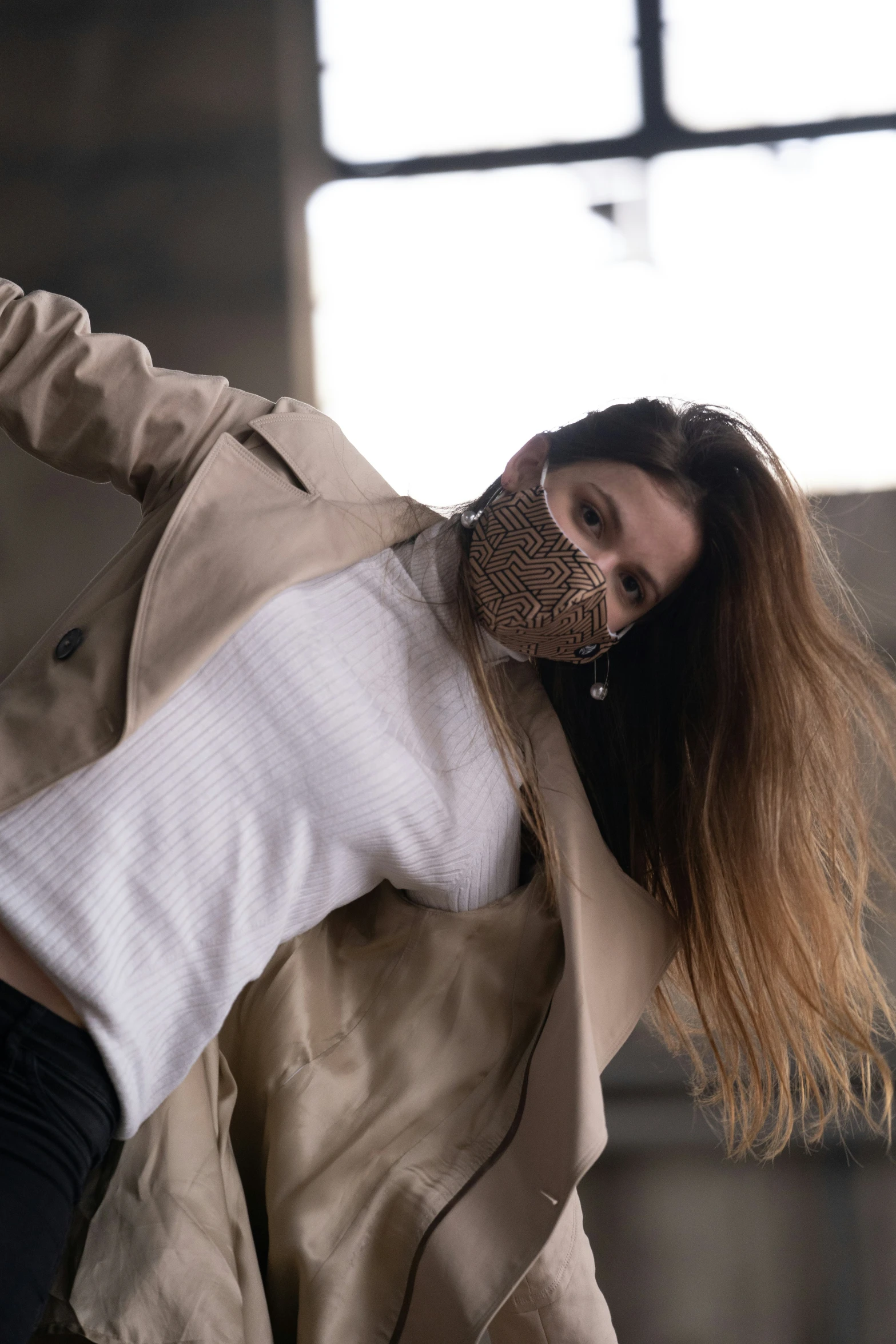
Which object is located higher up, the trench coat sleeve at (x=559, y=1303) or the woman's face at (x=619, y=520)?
the woman's face at (x=619, y=520)

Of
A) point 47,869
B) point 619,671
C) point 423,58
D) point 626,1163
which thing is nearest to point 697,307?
point 423,58

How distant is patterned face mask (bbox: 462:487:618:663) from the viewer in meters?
0.90

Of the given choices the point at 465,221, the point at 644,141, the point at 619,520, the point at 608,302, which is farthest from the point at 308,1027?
the point at 644,141

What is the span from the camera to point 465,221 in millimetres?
2109

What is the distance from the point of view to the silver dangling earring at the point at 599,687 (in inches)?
41.5

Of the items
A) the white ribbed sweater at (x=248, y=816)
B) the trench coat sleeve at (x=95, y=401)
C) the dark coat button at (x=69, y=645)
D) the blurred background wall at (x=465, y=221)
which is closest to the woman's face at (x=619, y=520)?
the white ribbed sweater at (x=248, y=816)

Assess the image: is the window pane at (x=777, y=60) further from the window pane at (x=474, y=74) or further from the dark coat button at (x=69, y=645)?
the dark coat button at (x=69, y=645)

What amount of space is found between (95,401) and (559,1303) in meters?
0.83

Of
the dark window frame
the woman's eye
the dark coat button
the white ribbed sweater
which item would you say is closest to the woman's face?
the woman's eye

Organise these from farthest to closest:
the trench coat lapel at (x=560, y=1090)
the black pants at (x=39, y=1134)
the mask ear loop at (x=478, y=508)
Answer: the mask ear loop at (x=478, y=508) → the trench coat lapel at (x=560, y=1090) → the black pants at (x=39, y=1134)

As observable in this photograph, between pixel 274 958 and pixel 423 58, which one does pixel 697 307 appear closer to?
pixel 423 58

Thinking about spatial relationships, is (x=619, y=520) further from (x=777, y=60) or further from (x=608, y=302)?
(x=777, y=60)

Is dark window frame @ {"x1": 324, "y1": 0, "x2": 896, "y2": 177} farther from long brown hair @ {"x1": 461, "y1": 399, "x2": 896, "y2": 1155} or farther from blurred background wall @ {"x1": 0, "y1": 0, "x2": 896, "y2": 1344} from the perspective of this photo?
long brown hair @ {"x1": 461, "y1": 399, "x2": 896, "y2": 1155}

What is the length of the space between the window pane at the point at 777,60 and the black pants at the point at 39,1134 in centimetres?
196
